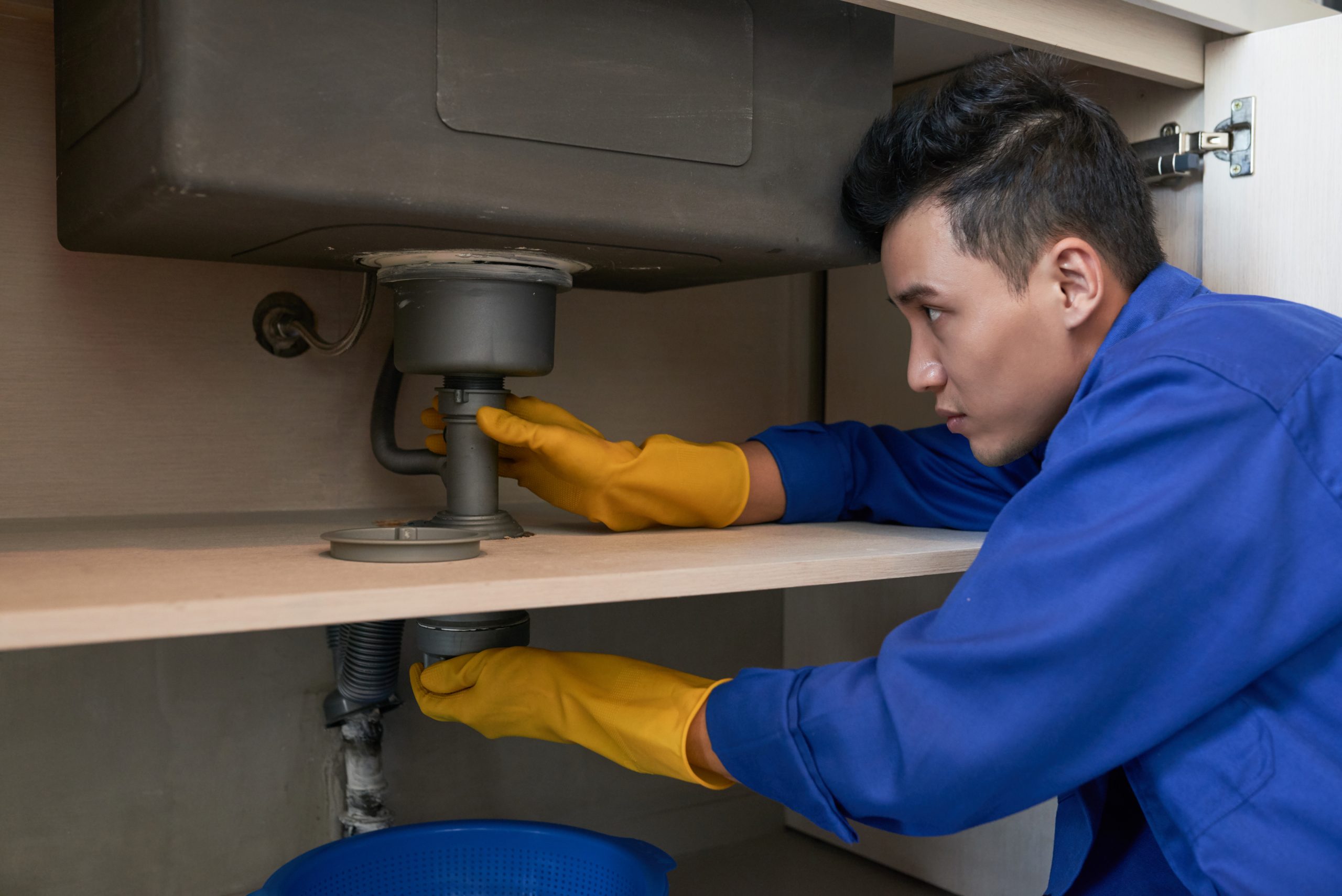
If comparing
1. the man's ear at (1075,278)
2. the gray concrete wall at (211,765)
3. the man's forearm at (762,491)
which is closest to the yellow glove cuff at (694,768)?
the man's forearm at (762,491)

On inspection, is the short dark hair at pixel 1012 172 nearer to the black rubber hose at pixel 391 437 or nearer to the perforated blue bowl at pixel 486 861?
the black rubber hose at pixel 391 437

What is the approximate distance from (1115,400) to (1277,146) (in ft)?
1.39

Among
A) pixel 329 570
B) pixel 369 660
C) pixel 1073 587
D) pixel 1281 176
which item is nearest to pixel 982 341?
pixel 1073 587

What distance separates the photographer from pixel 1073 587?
0.59m

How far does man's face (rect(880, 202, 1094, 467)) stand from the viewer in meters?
0.77

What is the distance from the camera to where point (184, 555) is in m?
0.69

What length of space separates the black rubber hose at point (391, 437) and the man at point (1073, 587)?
18 centimetres

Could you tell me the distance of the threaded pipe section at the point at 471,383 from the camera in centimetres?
87

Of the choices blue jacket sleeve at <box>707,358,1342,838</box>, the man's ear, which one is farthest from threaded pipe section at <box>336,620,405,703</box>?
the man's ear

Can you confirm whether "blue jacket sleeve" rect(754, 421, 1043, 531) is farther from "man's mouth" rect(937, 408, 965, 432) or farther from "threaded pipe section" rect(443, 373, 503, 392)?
"threaded pipe section" rect(443, 373, 503, 392)

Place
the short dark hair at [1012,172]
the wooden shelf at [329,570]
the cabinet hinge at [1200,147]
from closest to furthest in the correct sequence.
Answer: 1. the wooden shelf at [329,570]
2. the short dark hair at [1012,172]
3. the cabinet hinge at [1200,147]

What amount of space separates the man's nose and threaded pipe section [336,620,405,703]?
1.73 feet

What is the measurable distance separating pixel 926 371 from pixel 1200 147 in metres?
0.36

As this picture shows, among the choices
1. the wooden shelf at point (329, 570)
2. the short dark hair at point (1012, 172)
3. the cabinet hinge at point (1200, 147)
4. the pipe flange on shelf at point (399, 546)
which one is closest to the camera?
the wooden shelf at point (329, 570)
